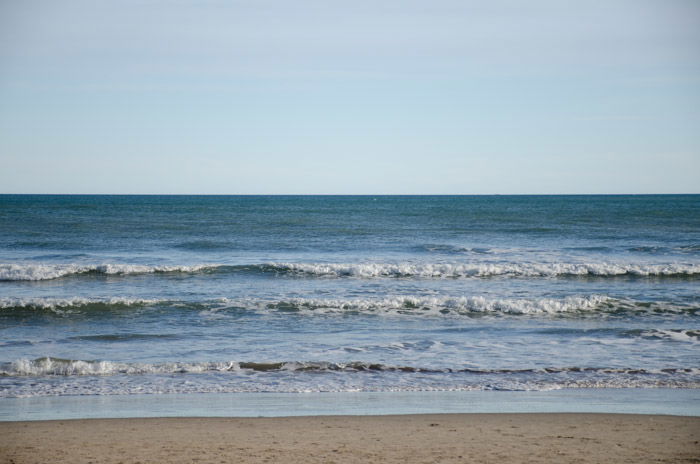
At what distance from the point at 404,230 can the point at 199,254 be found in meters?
17.3

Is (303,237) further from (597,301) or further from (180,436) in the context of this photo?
(180,436)

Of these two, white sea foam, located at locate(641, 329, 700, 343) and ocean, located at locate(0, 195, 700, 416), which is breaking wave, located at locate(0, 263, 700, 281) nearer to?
ocean, located at locate(0, 195, 700, 416)

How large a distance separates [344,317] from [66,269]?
495 inches

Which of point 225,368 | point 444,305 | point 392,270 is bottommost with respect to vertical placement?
point 225,368

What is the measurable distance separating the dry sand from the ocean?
160 cm

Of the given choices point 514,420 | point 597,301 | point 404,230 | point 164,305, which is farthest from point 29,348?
point 404,230

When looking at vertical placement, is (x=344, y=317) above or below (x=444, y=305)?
below

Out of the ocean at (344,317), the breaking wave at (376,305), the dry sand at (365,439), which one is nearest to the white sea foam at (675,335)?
Result: the ocean at (344,317)

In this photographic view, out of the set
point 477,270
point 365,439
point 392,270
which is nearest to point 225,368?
point 365,439

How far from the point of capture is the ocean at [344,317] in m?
10.3

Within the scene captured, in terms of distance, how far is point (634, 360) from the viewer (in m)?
11.4

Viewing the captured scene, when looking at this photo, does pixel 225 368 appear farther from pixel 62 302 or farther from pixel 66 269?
pixel 66 269

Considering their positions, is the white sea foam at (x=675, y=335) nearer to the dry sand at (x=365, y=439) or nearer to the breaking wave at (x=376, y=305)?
the breaking wave at (x=376, y=305)

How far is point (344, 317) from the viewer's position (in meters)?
15.7
